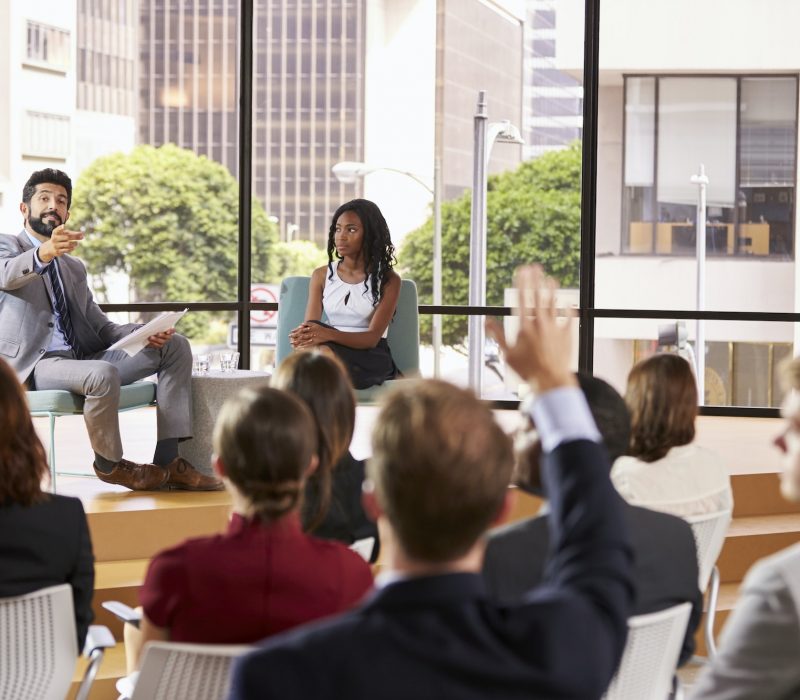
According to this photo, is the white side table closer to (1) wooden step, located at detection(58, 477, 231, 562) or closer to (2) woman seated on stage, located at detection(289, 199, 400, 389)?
(1) wooden step, located at detection(58, 477, 231, 562)

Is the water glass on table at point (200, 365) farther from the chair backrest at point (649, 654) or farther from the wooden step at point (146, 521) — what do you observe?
the chair backrest at point (649, 654)

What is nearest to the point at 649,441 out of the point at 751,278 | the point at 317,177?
the point at 751,278

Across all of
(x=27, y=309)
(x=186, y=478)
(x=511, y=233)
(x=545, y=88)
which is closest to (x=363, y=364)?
(x=186, y=478)

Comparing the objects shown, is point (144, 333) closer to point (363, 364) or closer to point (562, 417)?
point (363, 364)

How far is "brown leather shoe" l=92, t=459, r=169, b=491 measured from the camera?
165 inches

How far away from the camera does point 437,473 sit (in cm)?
99

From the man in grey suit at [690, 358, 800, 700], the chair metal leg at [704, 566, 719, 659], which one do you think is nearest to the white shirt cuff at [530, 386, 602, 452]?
the man in grey suit at [690, 358, 800, 700]

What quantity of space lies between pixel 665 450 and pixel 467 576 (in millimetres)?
1846

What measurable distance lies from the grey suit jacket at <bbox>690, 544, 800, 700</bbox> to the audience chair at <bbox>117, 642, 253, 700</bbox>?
803mm

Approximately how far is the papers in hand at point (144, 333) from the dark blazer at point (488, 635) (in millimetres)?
3268

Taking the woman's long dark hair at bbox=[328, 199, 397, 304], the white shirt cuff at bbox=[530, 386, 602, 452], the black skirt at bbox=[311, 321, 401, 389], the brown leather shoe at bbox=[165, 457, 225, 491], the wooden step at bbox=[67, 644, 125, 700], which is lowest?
the wooden step at bbox=[67, 644, 125, 700]

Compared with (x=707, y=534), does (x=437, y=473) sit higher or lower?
higher

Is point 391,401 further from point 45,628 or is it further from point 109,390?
point 109,390

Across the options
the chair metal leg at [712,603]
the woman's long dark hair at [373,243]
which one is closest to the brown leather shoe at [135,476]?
the woman's long dark hair at [373,243]
